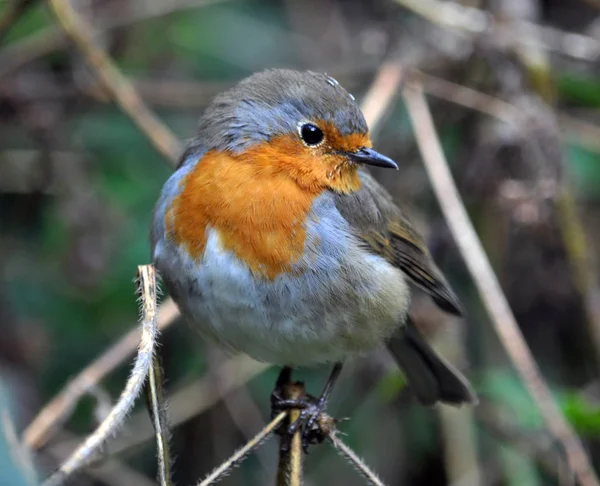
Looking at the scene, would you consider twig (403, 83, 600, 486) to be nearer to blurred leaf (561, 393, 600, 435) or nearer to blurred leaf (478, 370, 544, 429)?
blurred leaf (561, 393, 600, 435)

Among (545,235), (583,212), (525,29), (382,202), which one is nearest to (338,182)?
(382,202)

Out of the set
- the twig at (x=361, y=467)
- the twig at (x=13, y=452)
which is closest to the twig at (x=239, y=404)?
the twig at (x=361, y=467)

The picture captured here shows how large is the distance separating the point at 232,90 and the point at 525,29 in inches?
72.0

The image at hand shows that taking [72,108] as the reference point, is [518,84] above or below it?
below

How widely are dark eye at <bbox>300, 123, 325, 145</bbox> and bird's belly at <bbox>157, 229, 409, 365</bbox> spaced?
32 centimetres

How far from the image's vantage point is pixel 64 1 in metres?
3.54

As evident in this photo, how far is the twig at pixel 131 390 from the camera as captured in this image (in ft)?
4.14

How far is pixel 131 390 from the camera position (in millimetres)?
1540

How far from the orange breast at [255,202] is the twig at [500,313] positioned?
3.16 ft

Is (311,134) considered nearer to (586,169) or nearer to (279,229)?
(279,229)

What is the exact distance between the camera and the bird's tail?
11.1ft

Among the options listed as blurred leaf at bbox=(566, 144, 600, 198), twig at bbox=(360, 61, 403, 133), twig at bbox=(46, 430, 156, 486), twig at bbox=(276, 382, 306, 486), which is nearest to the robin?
twig at bbox=(276, 382, 306, 486)

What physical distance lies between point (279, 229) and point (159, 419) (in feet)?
3.30

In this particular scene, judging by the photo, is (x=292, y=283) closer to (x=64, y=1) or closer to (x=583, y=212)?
(x=64, y=1)
